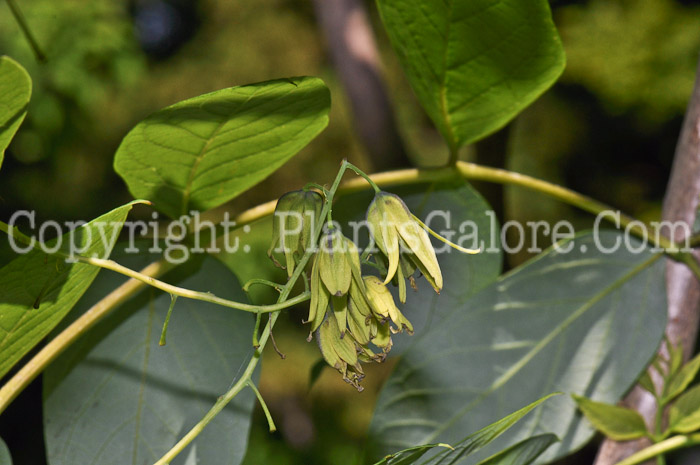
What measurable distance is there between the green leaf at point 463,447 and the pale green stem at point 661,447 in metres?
0.13

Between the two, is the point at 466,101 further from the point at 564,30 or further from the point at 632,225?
the point at 564,30

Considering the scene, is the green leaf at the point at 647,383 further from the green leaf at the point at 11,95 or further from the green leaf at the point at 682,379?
the green leaf at the point at 11,95

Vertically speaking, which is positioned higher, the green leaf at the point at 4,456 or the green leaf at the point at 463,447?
the green leaf at the point at 4,456

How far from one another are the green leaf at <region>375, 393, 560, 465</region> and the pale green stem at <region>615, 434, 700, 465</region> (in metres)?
0.13

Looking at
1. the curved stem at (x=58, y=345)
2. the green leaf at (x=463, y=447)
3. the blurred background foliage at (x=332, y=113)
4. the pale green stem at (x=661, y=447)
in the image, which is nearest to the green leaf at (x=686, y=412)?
the pale green stem at (x=661, y=447)

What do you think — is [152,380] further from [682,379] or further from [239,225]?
[682,379]

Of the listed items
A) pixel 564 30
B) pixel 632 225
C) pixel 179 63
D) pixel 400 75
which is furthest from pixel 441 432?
pixel 179 63

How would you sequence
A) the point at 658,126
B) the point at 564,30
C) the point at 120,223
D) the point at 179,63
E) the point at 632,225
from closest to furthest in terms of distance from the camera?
the point at 120,223 → the point at 632,225 → the point at 564,30 → the point at 658,126 → the point at 179,63

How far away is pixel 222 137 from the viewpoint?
0.75 ft

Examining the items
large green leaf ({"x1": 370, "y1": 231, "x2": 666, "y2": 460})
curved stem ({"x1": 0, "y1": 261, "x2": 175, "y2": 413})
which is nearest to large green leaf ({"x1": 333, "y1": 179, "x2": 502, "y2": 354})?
large green leaf ({"x1": 370, "y1": 231, "x2": 666, "y2": 460})

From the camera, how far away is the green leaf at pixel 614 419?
0.93 ft

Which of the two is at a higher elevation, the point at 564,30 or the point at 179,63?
the point at 179,63

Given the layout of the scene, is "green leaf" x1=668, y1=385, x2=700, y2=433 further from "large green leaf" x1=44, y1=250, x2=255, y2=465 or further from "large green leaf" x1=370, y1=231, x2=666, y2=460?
"large green leaf" x1=44, y1=250, x2=255, y2=465

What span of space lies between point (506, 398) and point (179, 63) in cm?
134
